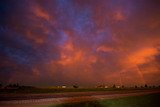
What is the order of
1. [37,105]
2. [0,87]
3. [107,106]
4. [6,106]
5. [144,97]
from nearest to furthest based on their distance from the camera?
[6,106] → [37,105] → [107,106] → [144,97] → [0,87]

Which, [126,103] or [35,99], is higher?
[35,99]

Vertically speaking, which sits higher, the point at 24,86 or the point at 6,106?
the point at 24,86

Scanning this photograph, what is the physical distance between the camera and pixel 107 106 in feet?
116

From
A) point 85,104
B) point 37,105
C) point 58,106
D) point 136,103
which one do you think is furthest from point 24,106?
point 136,103

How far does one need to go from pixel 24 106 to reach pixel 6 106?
1811 mm

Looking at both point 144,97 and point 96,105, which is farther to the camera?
point 144,97

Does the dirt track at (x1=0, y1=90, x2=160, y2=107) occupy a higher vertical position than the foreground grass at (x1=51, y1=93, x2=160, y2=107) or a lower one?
higher

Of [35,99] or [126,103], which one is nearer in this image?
[35,99]

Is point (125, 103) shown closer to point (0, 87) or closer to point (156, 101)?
point (156, 101)

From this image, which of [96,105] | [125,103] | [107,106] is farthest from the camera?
[125,103]

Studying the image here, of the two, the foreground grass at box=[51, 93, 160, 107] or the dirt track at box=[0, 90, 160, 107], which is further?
the foreground grass at box=[51, 93, 160, 107]

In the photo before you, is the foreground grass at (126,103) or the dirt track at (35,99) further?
the foreground grass at (126,103)

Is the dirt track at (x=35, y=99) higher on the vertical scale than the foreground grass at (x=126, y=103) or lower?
higher

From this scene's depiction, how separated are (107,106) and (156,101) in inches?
817
